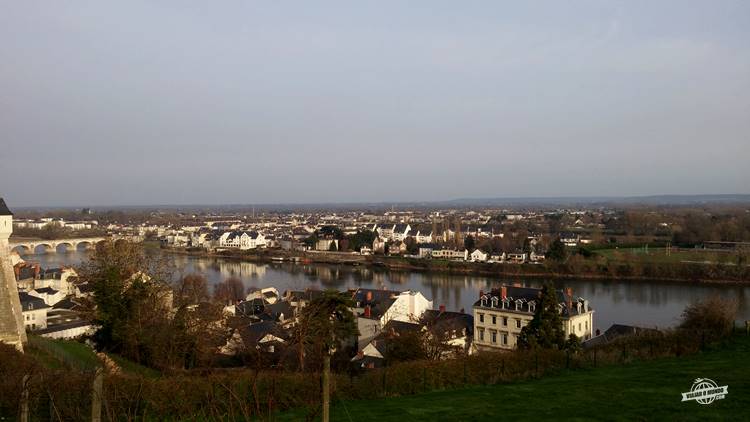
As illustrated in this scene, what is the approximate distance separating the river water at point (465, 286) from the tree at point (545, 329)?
6.61 m

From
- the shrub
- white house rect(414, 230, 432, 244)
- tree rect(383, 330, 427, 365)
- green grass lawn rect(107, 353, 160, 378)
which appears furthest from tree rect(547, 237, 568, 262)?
green grass lawn rect(107, 353, 160, 378)

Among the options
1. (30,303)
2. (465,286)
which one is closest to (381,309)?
(30,303)

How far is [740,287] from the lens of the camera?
24.1 meters

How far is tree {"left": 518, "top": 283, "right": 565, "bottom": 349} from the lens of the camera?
384 inches

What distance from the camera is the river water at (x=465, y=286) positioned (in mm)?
18328

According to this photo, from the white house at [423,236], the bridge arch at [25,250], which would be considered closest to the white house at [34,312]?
the bridge arch at [25,250]

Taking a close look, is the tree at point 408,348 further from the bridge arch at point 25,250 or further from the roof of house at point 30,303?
the bridge arch at point 25,250

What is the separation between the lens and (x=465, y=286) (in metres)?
25.7

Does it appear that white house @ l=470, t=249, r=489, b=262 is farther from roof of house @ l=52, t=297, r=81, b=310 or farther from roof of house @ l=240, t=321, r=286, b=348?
roof of house @ l=52, t=297, r=81, b=310

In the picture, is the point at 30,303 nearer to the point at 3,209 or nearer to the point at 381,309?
the point at 3,209

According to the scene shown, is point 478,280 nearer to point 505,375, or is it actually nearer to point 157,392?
point 505,375

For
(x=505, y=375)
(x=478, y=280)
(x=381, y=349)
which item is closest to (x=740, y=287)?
(x=478, y=280)

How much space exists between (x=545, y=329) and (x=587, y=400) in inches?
207

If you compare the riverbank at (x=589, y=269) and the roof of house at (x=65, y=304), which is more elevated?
the roof of house at (x=65, y=304)
